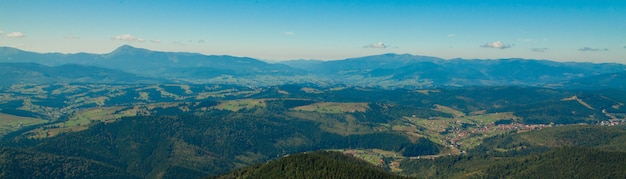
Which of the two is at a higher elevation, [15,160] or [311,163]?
[311,163]

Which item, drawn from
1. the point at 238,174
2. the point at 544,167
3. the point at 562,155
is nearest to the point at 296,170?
the point at 238,174

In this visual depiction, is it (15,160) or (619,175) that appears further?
(15,160)

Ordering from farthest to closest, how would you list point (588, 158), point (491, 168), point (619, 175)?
point (491, 168), point (588, 158), point (619, 175)

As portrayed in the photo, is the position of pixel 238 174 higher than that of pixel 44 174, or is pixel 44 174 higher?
pixel 238 174

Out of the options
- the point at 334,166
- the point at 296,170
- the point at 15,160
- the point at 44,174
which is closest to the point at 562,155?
the point at 334,166

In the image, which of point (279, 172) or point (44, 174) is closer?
point (279, 172)

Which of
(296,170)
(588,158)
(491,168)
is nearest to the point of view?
(296,170)

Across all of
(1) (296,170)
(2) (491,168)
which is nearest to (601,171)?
(2) (491,168)

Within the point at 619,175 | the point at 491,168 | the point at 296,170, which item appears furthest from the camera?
the point at 491,168

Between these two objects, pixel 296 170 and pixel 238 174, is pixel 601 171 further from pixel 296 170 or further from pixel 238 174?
pixel 238 174

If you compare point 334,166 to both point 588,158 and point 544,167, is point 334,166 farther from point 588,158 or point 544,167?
point 588,158
